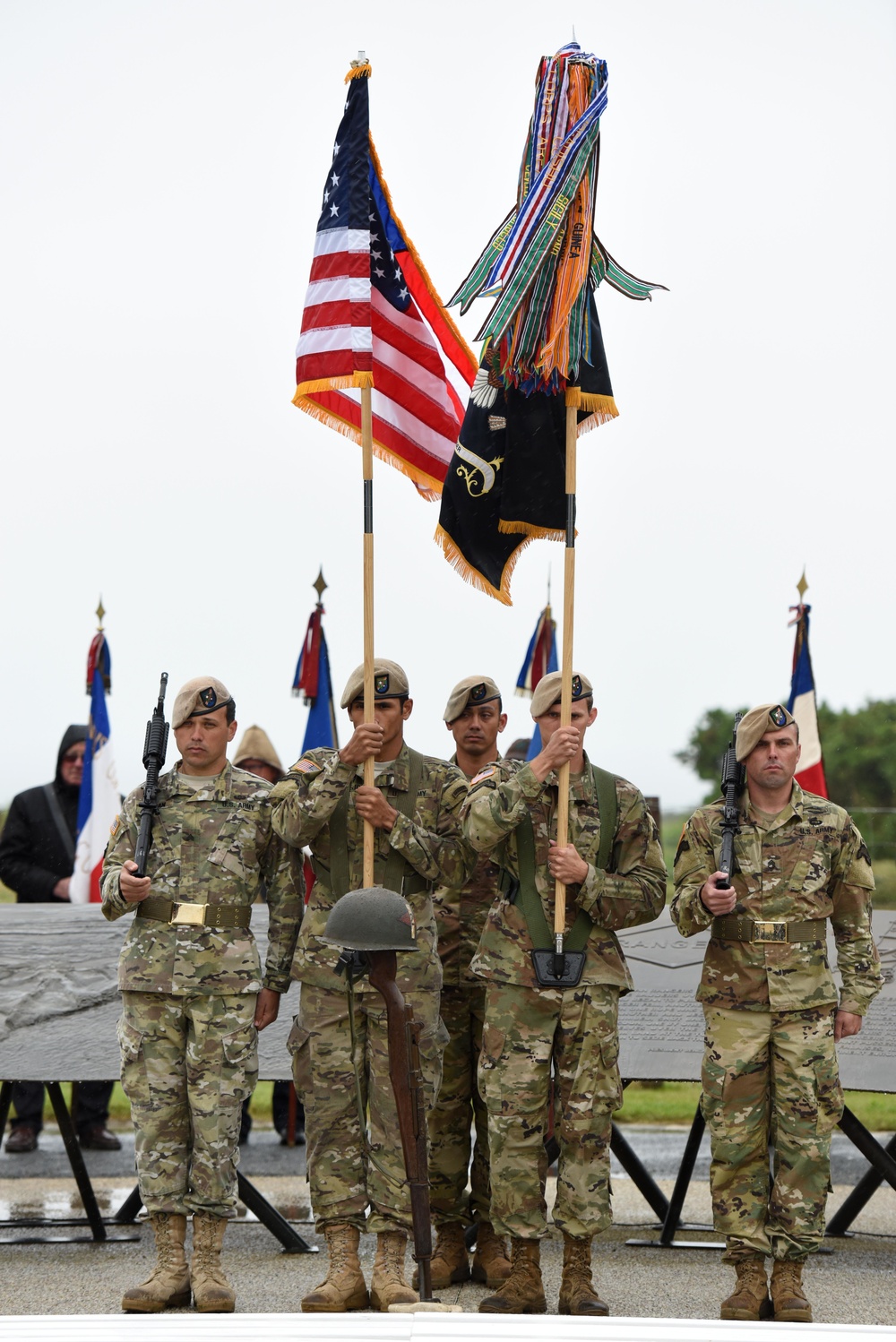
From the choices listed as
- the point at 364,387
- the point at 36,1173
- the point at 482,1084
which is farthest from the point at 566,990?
the point at 36,1173

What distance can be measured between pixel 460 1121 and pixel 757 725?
202 centimetres

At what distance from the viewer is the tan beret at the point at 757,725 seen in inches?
219

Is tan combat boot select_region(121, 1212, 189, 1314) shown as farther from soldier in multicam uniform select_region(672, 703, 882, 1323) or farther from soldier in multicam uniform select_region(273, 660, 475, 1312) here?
soldier in multicam uniform select_region(672, 703, 882, 1323)

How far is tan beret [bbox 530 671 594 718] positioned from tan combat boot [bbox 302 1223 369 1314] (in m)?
2.03

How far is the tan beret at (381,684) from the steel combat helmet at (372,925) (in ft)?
7.16

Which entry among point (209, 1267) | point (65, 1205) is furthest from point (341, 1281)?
point (65, 1205)

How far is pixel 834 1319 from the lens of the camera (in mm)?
5445

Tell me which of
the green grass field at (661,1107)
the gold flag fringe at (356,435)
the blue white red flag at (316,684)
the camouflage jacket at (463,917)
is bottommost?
the green grass field at (661,1107)

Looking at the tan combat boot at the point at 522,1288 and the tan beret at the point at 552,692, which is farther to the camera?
the tan beret at the point at 552,692

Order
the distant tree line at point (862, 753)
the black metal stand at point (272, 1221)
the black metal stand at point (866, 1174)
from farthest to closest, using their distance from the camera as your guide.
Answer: the distant tree line at point (862, 753) < the black metal stand at point (272, 1221) < the black metal stand at point (866, 1174)

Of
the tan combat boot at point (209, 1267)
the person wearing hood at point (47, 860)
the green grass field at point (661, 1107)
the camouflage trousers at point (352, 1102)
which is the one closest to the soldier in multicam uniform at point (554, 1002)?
the camouflage trousers at point (352, 1102)

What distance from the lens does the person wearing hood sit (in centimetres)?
895

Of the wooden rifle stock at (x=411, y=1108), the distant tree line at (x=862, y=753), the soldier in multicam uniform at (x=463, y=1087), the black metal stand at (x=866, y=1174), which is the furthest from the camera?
the distant tree line at (x=862, y=753)

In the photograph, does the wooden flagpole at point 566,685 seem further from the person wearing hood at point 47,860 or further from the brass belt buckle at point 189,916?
the person wearing hood at point 47,860
